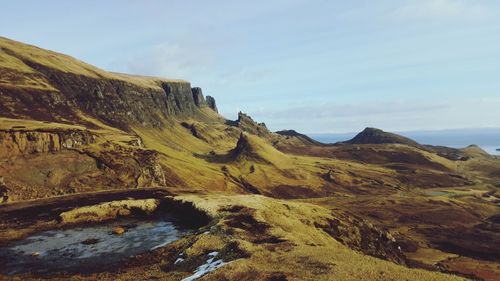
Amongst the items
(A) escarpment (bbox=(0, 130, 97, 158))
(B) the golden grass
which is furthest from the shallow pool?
(A) escarpment (bbox=(0, 130, 97, 158))

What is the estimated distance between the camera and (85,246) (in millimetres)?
50656

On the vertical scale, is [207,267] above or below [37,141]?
below

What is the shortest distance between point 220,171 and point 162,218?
122637mm

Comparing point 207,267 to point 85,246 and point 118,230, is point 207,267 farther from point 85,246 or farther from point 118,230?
point 118,230

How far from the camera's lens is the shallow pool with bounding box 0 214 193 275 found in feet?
144

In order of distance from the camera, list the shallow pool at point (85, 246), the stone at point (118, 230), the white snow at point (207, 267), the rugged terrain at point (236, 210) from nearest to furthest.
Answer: the white snow at point (207, 267), the rugged terrain at point (236, 210), the shallow pool at point (85, 246), the stone at point (118, 230)

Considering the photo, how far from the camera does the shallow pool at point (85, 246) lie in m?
44.0

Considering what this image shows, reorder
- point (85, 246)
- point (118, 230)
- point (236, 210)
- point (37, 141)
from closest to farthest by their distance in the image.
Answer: point (85, 246)
point (118, 230)
point (236, 210)
point (37, 141)

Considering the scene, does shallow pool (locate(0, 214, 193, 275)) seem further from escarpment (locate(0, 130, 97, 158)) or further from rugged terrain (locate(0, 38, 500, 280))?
escarpment (locate(0, 130, 97, 158))

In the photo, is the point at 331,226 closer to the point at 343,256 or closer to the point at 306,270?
the point at 343,256

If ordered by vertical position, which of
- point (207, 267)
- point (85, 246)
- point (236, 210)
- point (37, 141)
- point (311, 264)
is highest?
point (37, 141)

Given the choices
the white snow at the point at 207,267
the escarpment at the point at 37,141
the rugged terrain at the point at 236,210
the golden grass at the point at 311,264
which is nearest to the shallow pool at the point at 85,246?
the rugged terrain at the point at 236,210

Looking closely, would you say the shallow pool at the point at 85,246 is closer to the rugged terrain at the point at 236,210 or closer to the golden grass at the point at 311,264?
the rugged terrain at the point at 236,210

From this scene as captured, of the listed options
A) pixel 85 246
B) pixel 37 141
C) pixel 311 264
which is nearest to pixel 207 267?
pixel 311 264
